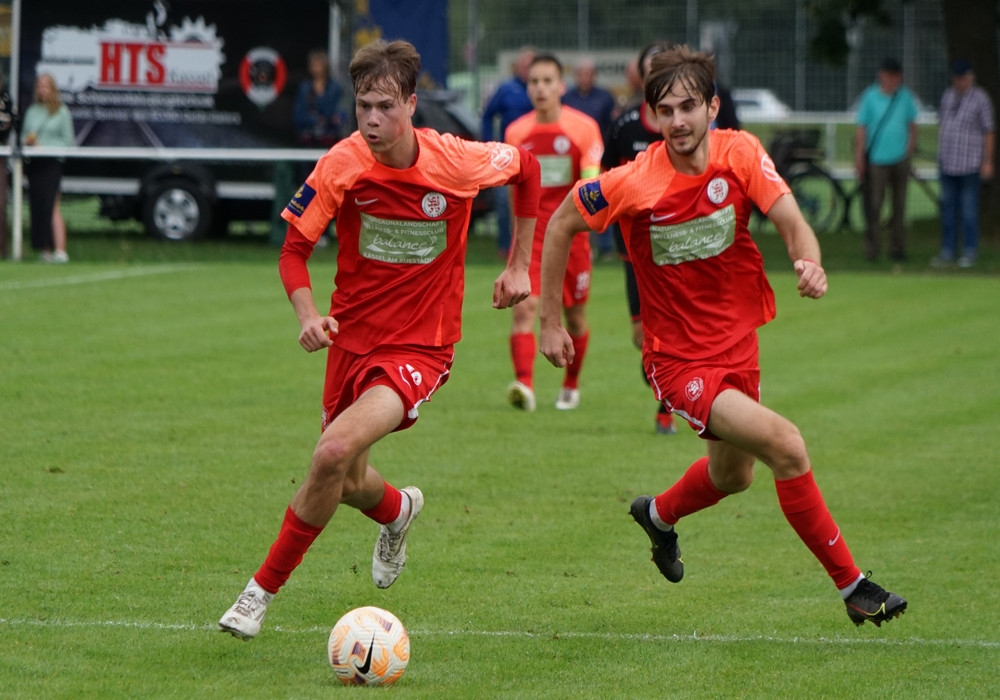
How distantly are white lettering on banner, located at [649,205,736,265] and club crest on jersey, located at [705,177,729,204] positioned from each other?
0.14ft

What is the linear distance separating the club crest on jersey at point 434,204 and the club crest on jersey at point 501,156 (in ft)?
1.09

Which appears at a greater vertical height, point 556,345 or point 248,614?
point 556,345

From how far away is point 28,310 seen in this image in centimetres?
1373

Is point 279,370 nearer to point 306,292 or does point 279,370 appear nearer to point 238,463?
point 238,463

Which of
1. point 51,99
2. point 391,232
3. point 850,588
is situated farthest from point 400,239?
point 51,99

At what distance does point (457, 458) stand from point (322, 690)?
384 centimetres

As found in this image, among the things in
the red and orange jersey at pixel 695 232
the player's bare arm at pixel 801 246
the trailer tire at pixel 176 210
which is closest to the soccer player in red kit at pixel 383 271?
the red and orange jersey at pixel 695 232

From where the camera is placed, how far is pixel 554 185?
10.4 meters

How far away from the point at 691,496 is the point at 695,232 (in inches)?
42.3

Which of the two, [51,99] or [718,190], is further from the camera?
[51,99]

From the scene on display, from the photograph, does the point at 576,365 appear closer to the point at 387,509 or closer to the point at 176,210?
the point at 387,509

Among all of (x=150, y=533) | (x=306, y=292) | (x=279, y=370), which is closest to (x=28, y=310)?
(x=279, y=370)

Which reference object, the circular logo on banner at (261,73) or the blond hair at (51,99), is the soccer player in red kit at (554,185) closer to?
the blond hair at (51,99)

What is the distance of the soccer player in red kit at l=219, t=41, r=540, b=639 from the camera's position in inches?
208
